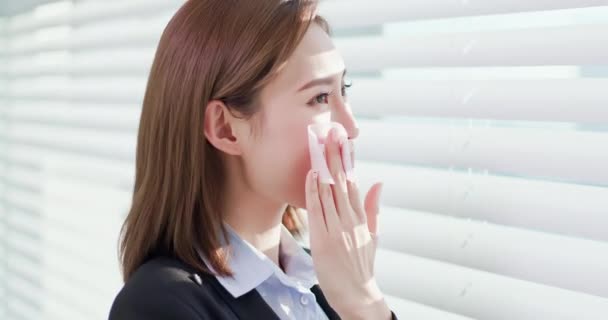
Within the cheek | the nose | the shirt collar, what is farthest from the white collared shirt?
the nose

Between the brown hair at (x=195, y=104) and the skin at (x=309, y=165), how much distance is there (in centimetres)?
2

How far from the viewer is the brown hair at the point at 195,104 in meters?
0.98

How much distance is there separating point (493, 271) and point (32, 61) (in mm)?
1795

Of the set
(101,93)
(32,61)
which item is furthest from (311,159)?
(32,61)

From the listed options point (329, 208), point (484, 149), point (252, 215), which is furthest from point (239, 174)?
point (484, 149)

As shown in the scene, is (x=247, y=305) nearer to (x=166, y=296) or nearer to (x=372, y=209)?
(x=166, y=296)

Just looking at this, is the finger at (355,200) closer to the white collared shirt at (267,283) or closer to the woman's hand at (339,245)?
the woman's hand at (339,245)

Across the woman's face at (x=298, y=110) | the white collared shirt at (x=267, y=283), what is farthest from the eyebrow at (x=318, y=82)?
the white collared shirt at (x=267, y=283)

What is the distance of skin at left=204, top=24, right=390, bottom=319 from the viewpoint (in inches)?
38.2

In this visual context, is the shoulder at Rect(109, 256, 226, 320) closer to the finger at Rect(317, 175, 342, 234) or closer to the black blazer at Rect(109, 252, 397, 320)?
the black blazer at Rect(109, 252, 397, 320)

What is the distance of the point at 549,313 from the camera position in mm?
1002

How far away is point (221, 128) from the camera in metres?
1.03

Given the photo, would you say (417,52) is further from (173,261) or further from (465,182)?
(173,261)

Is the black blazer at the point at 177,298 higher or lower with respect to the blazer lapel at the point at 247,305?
higher
